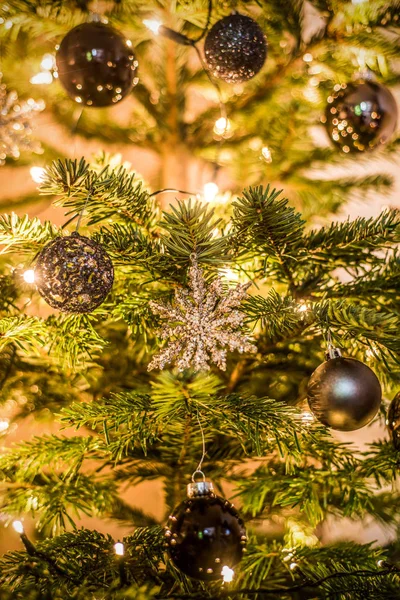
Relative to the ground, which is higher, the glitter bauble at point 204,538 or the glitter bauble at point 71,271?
the glitter bauble at point 71,271

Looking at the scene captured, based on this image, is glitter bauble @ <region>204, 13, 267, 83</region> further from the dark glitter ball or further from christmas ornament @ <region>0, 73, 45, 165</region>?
the dark glitter ball

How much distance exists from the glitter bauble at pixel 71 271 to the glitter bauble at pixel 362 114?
0.47m

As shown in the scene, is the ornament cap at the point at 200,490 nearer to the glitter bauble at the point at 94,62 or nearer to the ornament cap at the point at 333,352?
the ornament cap at the point at 333,352

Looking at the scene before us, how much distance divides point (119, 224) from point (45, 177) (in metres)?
0.10

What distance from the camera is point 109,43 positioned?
2.06ft

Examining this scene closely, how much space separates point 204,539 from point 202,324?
19 cm

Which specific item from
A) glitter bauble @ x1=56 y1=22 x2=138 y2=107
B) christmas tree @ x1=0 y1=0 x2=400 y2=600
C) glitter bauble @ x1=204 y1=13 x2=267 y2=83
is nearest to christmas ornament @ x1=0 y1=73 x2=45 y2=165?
christmas tree @ x1=0 y1=0 x2=400 y2=600

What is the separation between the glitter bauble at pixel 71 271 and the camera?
481 millimetres

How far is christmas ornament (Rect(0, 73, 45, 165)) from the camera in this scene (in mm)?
796

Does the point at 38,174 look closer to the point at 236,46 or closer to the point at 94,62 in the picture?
the point at 94,62

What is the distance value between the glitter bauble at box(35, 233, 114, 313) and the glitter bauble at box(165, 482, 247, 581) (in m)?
0.22

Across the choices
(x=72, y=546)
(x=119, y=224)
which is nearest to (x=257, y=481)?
(x=72, y=546)

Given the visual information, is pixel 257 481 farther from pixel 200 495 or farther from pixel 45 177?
pixel 45 177

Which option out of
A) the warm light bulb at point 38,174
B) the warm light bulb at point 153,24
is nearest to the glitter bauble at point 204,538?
the warm light bulb at point 38,174
